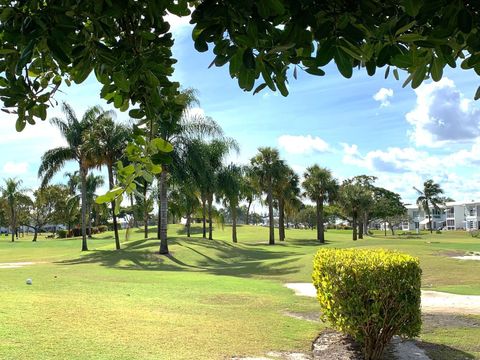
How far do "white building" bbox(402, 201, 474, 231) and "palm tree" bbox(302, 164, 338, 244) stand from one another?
56.7m

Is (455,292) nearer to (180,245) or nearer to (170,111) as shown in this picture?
(170,111)

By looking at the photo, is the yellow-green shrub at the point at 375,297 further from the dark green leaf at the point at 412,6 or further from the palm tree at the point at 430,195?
the palm tree at the point at 430,195

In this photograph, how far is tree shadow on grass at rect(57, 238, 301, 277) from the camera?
2125 centimetres

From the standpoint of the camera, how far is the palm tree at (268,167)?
45.1m

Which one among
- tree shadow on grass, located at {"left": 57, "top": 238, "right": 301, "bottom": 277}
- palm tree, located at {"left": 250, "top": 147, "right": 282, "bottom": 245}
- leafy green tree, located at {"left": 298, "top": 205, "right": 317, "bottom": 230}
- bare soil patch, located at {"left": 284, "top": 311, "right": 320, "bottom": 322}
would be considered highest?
palm tree, located at {"left": 250, "top": 147, "right": 282, "bottom": 245}

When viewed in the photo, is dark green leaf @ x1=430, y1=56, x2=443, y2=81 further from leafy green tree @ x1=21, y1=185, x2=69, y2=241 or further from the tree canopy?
leafy green tree @ x1=21, y1=185, x2=69, y2=241

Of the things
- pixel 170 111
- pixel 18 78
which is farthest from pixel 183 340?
pixel 18 78

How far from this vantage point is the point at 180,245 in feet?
98.0

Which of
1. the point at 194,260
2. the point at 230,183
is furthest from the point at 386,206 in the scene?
the point at 194,260

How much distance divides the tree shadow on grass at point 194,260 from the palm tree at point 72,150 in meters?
5.50

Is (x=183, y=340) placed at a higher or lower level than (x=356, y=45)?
lower

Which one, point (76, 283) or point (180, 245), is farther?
point (180, 245)

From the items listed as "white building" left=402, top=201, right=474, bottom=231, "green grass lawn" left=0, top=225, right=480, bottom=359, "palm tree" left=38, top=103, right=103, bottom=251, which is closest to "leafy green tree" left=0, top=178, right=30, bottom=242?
"palm tree" left=38, top=103, right=103, bottom=251

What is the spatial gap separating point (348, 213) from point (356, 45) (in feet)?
186
